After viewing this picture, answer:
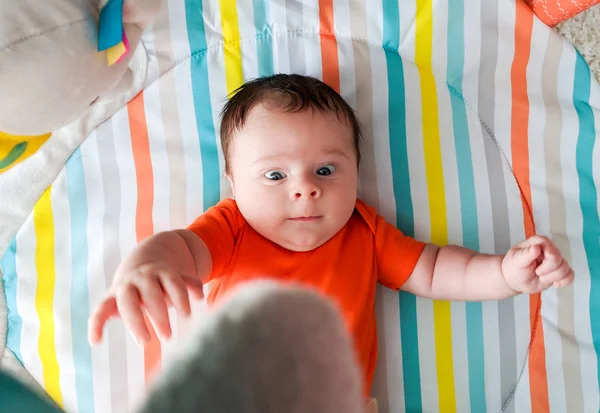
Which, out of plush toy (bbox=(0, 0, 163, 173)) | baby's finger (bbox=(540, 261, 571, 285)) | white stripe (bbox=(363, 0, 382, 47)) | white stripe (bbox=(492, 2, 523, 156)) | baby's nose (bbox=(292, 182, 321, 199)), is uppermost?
white stripe (bbox=(363, 0, 382, 47))

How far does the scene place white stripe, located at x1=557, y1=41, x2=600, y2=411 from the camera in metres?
0.95

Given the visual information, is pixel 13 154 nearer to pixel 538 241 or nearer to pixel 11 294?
pixel 11 294

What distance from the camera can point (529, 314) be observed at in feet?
3.18

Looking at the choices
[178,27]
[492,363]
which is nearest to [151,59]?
[178,27]

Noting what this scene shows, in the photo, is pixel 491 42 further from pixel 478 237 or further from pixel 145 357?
pixel 145 357

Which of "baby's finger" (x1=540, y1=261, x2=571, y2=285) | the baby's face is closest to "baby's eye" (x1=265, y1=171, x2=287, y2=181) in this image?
the baby's face

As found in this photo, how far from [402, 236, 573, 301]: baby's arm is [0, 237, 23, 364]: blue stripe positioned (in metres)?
0.66

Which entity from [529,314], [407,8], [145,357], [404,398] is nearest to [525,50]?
[407,8]

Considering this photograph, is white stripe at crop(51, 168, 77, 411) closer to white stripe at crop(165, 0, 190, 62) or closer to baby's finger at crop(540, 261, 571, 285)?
white stripe at crop(165, 0, 190, 62)

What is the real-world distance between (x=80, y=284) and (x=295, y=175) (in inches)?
16.9

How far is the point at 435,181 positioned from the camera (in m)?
1.01

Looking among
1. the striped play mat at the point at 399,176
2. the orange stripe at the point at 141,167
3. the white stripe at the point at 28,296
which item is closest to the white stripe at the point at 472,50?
the striped play mat at the point at 399,176

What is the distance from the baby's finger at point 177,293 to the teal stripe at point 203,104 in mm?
384

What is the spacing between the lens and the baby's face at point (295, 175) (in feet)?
2.77
